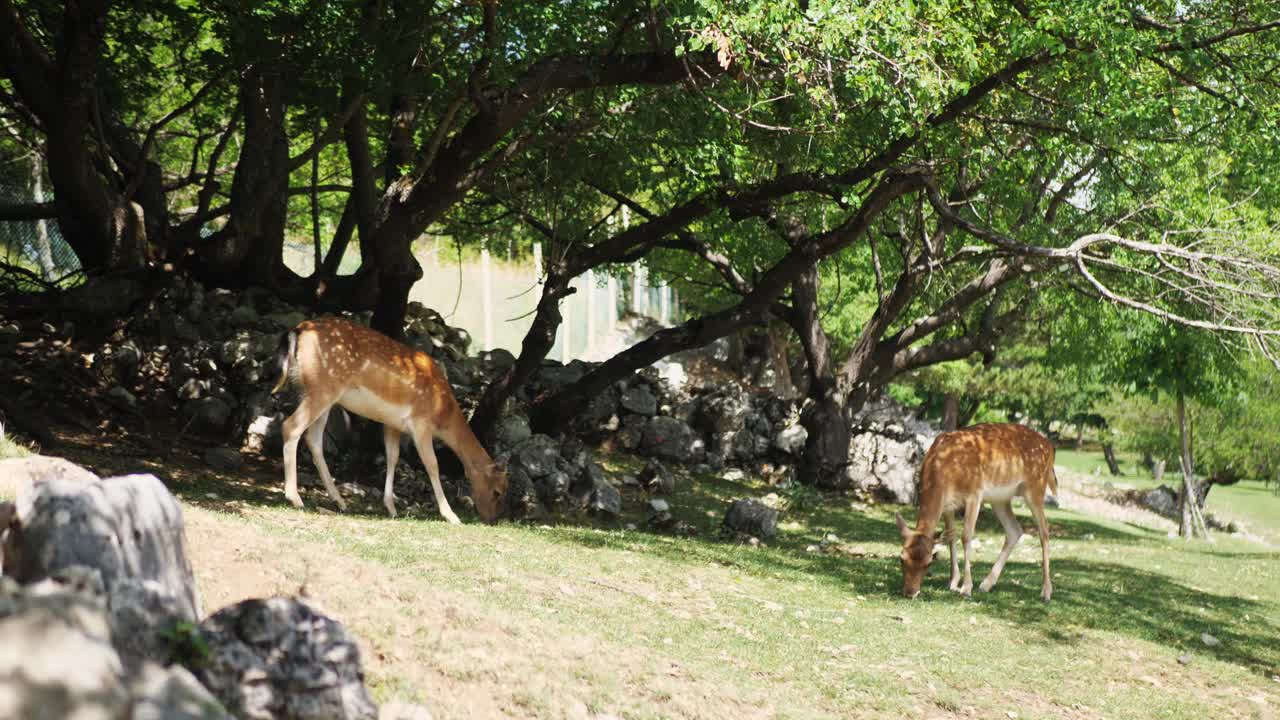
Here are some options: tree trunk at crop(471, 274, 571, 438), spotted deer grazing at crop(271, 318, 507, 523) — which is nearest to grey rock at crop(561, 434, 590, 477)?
tree trunk at crop(471, 274, 571, 438)

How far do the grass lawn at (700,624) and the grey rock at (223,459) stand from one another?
47 centimetres

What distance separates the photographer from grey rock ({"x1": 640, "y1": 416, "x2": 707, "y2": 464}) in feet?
68.7

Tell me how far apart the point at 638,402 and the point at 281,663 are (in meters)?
17.0

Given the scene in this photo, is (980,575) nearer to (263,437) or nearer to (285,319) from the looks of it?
(263,437)

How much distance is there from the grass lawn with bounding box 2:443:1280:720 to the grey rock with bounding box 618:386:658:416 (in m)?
7.46

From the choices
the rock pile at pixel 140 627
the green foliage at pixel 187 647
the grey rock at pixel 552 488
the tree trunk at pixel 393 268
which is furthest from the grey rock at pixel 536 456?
the green foliage at pixel 187 647

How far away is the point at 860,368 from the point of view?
70.5ft

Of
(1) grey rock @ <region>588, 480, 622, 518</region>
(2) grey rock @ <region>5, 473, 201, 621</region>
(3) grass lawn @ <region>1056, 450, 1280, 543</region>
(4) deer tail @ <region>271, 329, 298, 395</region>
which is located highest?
(4) deer tail @ <region>271, 329, 298, 395</region>

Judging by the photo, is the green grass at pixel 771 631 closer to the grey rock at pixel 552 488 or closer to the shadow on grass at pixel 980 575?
the shadow on grass at pixel 980 575

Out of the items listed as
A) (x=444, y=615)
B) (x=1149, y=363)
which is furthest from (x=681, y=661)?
(x=1149, y=363)

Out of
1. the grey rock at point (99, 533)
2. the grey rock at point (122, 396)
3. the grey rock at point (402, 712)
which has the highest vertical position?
the grey rock at point (122, 396)

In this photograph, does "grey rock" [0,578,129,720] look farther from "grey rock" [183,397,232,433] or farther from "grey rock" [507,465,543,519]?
"grey rock" [183,397,232,433]

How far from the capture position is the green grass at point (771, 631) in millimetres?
6660

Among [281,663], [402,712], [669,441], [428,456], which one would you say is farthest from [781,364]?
[281,663]
